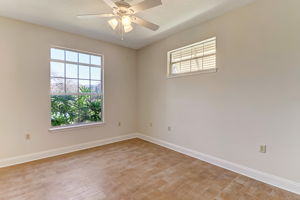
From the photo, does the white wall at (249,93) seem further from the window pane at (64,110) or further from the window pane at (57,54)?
the window pane at (57,54)

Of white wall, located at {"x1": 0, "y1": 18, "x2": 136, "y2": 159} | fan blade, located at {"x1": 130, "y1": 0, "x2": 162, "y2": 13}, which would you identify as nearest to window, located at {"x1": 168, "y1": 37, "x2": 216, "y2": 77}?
fan blade, located at {"x1": 130, "y1": 0, "x2": 162, "y2": 13}

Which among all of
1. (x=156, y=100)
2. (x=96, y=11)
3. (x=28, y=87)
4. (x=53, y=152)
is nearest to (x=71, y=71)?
(x=28, y=87)

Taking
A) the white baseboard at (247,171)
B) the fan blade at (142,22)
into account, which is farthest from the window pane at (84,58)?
the white baseboard at (247,171)

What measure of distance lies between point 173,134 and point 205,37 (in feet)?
7.16

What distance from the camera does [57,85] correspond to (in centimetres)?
328

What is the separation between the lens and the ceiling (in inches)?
90.2

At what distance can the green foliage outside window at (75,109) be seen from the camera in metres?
3.30

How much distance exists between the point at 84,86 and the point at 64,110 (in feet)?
2.34

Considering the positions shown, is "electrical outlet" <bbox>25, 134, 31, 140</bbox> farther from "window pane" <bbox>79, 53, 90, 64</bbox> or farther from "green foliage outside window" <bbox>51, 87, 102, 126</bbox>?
"window pane" <bbox>79, 53, 90, 64</bbox>

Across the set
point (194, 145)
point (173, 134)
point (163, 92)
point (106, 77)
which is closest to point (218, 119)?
point (194, 145)

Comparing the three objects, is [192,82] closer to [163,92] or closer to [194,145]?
[163,92]

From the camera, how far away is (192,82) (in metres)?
3.14

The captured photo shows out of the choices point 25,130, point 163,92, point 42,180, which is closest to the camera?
point 42,180

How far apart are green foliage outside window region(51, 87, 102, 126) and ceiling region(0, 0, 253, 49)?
1449 mm
